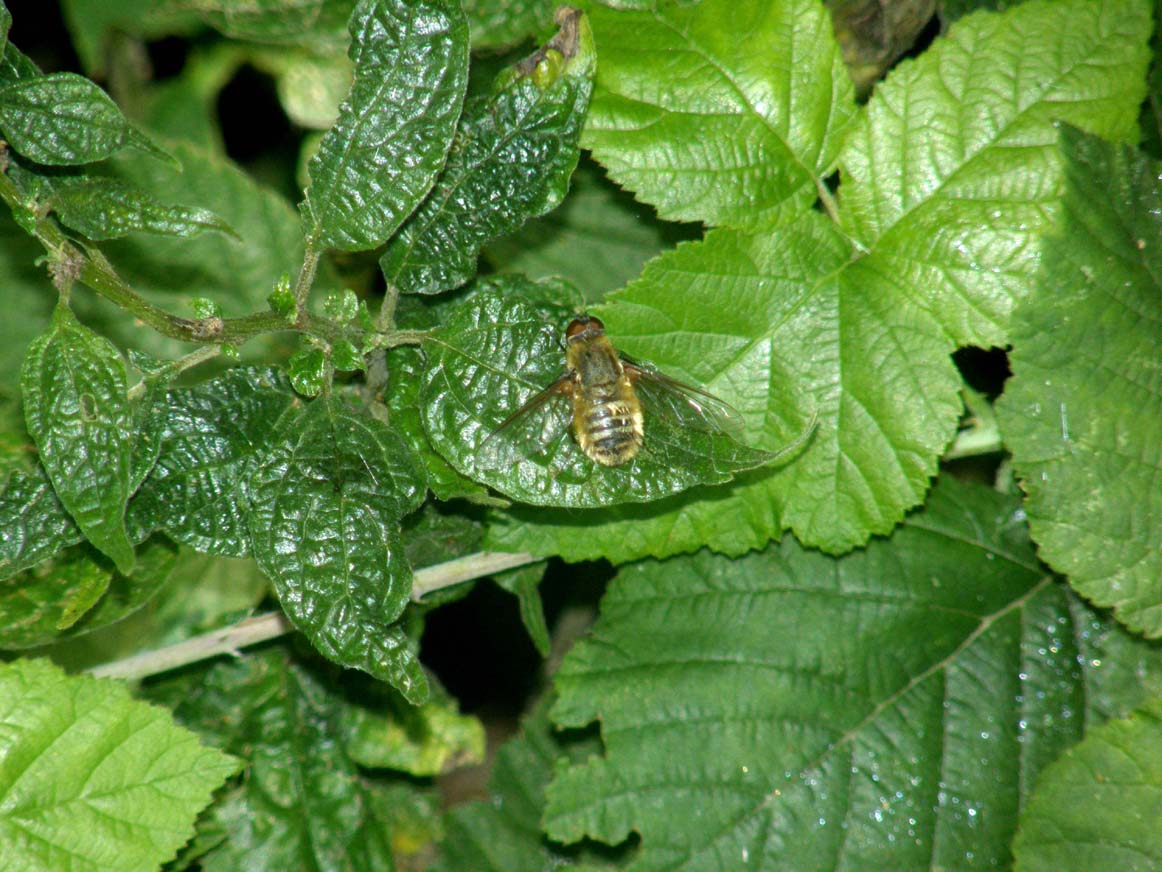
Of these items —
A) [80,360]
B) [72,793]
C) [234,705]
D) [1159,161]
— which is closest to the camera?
[80,360]

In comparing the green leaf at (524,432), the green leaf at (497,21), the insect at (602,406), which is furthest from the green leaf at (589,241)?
the green leaf at (524,432)

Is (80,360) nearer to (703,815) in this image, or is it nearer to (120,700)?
(120,700)

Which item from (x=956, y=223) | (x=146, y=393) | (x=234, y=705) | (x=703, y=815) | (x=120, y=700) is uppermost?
(x=956, y=223)

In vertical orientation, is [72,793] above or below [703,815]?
below

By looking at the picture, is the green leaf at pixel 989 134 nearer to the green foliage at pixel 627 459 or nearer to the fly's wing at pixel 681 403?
the green foliage at pixel 627 459

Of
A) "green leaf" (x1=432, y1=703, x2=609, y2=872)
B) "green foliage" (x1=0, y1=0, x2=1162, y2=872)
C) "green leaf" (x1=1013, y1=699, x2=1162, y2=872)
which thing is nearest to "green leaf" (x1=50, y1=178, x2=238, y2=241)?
"green foliage" (x1=0, y1=0, x2=1162, y2=872)

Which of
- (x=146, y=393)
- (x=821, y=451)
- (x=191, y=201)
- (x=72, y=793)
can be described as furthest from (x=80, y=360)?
(x=821, y=451)

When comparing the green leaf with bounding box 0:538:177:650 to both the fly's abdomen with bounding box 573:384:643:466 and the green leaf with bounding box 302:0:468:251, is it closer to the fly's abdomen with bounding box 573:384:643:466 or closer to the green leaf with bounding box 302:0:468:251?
the green leaf with bounding box 302:0:468:251
